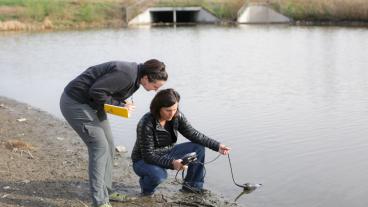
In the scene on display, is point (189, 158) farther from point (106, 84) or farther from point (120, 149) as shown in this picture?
point (120, 149)

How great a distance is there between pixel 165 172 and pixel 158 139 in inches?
15.5

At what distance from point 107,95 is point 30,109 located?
8.12 m

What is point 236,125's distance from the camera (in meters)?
10.8

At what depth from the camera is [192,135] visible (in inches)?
241

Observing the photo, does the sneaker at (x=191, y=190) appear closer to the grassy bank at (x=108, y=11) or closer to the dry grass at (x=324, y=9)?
the dry grass at (x=324, y=9)

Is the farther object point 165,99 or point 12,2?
point 12,2

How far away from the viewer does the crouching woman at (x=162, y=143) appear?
5723mm

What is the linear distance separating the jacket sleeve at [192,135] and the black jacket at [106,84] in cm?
Answer: 102

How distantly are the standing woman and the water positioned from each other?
2.11 metres

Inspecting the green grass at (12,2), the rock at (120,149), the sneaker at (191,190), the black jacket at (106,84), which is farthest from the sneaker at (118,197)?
the green grass at (12,2)

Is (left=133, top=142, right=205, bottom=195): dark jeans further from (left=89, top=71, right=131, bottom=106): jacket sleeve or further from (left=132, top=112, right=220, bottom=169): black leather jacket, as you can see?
(left=89, top=71, right=131, bottom=106): jacket sleeve

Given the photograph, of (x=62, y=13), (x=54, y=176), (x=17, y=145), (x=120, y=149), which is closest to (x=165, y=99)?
(x=54, y=176)

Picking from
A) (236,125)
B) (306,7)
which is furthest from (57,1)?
(236,125)

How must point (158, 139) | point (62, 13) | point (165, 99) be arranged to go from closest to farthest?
point (165, 99) → point (158, 139) → point (62, 13)
